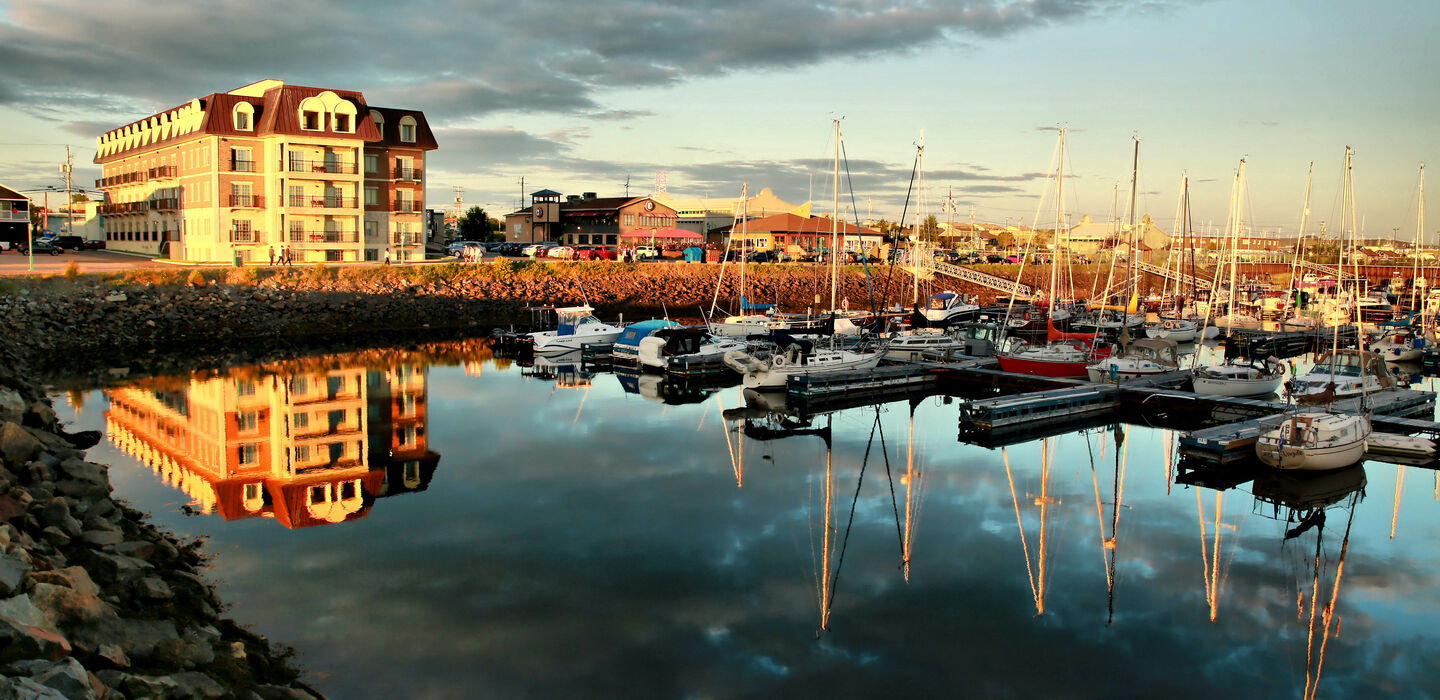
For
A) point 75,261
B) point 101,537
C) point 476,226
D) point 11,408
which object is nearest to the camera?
point 101,537

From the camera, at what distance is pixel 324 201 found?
60.6 m

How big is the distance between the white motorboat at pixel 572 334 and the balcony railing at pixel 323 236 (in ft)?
72.1

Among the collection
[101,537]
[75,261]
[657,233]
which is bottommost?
[101,537]

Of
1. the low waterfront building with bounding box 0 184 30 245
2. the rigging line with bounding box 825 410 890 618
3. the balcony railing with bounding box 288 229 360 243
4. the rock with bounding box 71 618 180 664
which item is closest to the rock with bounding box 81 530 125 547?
the rock with bounding box 71 618 180 664

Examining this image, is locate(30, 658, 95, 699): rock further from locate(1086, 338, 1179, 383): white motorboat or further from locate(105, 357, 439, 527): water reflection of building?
locate(1086, 338, 1179, 383): white motorboat

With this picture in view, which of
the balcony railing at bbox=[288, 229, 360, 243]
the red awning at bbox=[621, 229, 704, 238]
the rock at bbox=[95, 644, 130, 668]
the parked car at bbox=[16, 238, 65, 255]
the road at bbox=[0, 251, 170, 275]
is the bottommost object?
the rock at bbox=[95, 644, 130, 668]

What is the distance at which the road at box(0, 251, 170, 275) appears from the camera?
163ft

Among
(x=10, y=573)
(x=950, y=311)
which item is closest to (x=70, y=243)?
(x=950, y=311)

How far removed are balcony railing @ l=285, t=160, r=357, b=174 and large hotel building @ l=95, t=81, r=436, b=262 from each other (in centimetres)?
6

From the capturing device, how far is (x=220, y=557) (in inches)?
611

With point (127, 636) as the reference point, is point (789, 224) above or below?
above

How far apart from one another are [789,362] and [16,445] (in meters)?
23.5

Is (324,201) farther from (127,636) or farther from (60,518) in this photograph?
(127,636)

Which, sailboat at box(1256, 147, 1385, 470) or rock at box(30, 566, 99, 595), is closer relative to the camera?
rock at box(30, 566, 99, 595)
